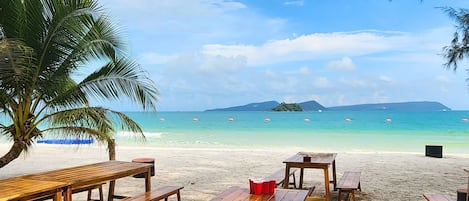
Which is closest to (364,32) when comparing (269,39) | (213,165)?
(269,39)

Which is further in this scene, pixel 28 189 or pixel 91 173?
pixel 91 173

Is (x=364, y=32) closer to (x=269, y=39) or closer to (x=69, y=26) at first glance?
(x=269, y=39)

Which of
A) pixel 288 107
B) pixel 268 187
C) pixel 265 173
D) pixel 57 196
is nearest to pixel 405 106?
pixel 288 107

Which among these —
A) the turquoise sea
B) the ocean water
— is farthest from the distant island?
the ocean water

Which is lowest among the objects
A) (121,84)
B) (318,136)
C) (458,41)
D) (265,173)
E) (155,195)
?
(318,136)

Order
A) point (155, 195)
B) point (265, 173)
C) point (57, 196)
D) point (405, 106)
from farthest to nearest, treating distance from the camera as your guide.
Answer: point (405, 106)
point (265, 173)
point (155, 195)
point (57, 196)

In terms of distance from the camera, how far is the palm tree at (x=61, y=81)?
5012 mm

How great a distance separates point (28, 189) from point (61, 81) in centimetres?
278

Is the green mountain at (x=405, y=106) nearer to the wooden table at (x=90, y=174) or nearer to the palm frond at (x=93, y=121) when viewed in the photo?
the palm frond at (x=93, y=121)

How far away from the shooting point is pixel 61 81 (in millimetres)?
5297

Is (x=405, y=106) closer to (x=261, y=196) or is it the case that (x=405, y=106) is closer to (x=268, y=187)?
(x=268, y=187)

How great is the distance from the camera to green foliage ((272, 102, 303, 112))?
5953 centimetres

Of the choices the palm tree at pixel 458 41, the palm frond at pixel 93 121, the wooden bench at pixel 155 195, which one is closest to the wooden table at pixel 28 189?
the wooden bench at pixel 155 195

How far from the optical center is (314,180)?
256 inches
